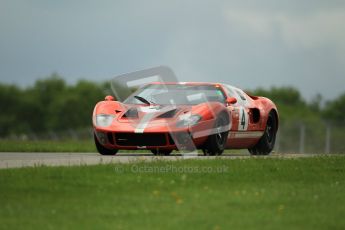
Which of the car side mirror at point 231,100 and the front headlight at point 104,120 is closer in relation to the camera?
the front headlight at point 104,120

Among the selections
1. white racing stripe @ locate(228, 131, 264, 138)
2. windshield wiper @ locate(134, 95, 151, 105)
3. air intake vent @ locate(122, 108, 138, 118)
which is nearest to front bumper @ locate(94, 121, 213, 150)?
air intake vent @ locate(122, 108, 138, 118)

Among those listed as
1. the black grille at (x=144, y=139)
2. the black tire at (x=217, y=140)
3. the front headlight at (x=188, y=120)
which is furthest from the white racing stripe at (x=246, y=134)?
the black grille at (x=144, y=139)

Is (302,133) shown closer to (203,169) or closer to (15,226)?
(203,169)

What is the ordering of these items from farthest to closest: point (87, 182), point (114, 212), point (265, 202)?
1. point (87, 182)
2. point (265, 202)
3. point (114, 212)

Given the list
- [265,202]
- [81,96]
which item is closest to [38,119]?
[81,96]

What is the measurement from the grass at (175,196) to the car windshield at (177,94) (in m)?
2.94

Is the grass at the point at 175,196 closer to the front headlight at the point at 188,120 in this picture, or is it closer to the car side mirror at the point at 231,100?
the front headlight at the point at 188,120

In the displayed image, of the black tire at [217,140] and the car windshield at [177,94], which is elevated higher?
the car windshield at [177,94]

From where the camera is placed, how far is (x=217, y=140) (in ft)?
57.9

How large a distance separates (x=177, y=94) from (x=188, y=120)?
1.16m

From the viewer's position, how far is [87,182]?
40.1 feet

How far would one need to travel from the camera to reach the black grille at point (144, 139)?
16.8 m

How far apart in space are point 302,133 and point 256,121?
13.6 metres

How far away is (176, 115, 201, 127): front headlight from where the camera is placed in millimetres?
16797
